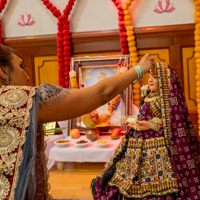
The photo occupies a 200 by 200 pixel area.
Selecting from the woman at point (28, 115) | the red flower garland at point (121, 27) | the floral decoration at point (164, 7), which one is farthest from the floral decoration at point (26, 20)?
the woman at point (28, 115)

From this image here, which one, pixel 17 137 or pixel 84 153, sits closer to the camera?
pixel 17 137

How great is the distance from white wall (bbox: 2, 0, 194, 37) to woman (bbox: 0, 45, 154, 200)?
8.54ft

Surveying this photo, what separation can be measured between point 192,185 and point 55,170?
1864 mm

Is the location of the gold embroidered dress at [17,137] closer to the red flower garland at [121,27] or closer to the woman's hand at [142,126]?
the woman's hand at [142,126]

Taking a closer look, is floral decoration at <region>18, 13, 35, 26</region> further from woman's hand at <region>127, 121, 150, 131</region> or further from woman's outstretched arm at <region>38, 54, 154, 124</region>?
woman's outstretched arm at <region>38, 54, 154, 124</region>

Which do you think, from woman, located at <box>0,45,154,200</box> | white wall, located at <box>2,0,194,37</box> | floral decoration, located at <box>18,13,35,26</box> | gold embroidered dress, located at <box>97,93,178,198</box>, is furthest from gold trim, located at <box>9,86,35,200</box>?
floral decoration, located at <box>18,13,35,26</box>

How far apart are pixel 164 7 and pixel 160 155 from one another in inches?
85.5

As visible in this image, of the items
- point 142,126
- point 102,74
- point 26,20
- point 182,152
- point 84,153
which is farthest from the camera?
point 26,20

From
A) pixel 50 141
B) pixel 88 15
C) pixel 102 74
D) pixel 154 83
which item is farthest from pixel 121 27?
pixel 50 141

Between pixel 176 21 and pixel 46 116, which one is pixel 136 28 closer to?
pixel 176 21

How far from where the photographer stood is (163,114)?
7.48 ft

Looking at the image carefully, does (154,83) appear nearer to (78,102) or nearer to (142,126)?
(142,126)

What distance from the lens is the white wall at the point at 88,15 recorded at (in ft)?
11.2

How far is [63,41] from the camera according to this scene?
3.71 m
